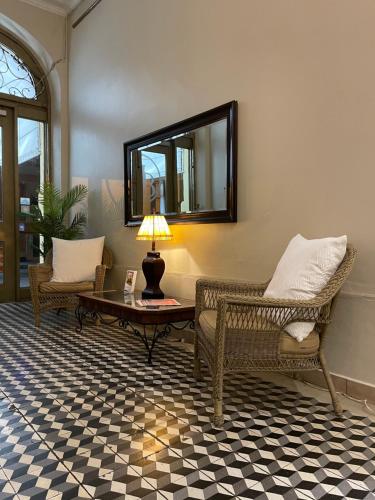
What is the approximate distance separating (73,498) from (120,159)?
3346 mm

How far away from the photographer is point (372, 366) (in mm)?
2012

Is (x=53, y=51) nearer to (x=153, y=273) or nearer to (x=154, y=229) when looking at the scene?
(x=154, y=229)

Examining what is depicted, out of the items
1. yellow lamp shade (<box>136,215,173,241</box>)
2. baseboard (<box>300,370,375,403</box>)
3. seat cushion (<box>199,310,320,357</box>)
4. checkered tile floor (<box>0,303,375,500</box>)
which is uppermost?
yellow lamp shade (<box>136,215,173,241</box>)

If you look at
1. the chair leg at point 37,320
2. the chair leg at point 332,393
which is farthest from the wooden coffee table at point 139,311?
the chair leg at point 332,393

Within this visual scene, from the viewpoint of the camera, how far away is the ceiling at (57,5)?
15.9 ft

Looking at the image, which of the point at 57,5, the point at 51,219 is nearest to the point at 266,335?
the point at 51,219

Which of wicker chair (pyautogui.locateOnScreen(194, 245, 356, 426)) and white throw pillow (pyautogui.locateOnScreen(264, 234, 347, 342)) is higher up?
white throw pillow (pyautogui.locateOnScreen(264, 234, 347, 342))

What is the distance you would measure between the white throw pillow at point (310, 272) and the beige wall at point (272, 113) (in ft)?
0.79

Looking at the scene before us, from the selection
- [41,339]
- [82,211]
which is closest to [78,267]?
[41,339]

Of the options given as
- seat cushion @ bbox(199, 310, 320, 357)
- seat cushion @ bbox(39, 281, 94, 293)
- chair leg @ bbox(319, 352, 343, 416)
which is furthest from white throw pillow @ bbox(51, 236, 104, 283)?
chair leg @ bbox(319, 352, 343, 416)

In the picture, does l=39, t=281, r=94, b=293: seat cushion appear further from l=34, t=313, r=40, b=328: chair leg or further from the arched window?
the arched window

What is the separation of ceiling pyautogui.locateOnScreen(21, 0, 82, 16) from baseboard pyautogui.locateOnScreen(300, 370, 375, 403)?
4.93 meters

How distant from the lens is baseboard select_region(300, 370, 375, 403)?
201 centimetres

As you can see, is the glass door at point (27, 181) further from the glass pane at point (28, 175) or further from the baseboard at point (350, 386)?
the baseboard at point (350, 386)
